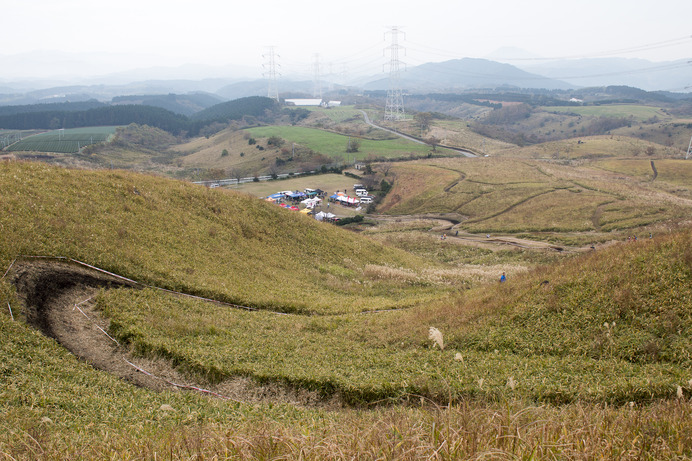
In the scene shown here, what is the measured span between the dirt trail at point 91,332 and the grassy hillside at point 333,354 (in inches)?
9.7

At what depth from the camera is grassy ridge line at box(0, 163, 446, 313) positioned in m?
15.5

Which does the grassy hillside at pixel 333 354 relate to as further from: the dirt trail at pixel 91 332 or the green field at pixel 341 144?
the green field at pixel 341 144

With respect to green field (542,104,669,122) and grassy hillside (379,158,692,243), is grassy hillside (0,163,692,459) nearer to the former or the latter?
grassy hillside (379,158,692,243)

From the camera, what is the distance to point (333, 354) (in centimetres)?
1135

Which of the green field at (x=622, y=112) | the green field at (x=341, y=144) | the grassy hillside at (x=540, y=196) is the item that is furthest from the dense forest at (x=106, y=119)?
the green field at (x=622, y=112)

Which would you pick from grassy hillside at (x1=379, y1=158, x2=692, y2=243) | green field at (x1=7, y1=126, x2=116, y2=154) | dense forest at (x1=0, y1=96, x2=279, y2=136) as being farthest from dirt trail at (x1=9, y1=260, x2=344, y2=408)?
dense forest at (x1=0, y1=96, x2=279, y2=136)

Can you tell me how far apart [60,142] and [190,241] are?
116 m

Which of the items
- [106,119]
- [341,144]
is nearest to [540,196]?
[341,144]

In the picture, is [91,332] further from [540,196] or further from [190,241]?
[540,196]

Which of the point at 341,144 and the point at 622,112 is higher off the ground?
the point at 622,112

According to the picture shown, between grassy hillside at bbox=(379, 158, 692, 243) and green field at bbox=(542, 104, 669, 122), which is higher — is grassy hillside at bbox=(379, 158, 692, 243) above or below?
below

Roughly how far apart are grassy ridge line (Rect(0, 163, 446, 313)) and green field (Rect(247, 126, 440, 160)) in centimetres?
7203

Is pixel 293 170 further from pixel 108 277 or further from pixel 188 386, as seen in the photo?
pixel 188 386

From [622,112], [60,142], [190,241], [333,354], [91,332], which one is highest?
[622,112]
